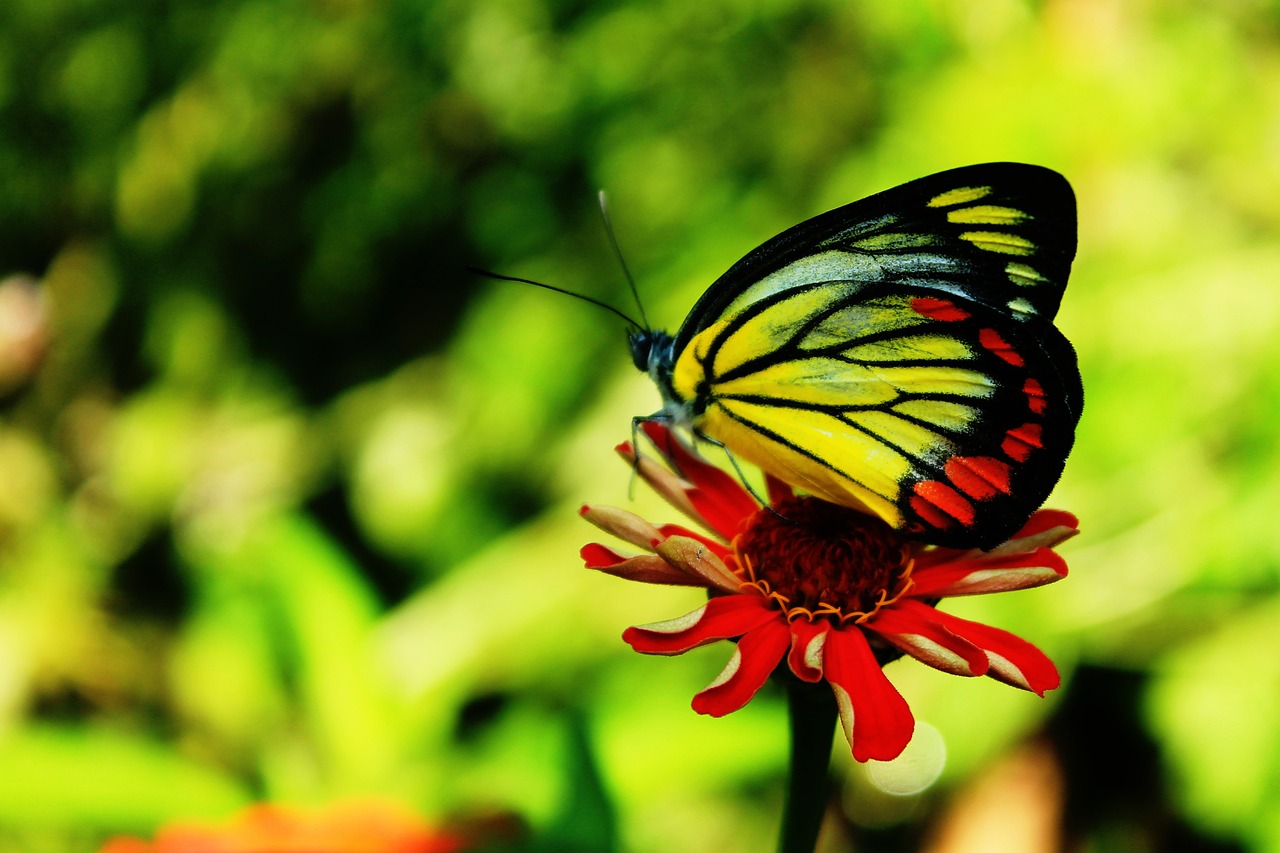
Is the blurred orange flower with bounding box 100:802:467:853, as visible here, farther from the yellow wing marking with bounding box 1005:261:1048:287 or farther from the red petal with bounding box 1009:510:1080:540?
the yellow wing marking with bounding box 1005:261:1048:287

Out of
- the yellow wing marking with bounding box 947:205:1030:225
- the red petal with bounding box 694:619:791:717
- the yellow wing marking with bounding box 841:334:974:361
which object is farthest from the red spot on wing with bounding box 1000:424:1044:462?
the red petal with bounding box 694:619:791:717

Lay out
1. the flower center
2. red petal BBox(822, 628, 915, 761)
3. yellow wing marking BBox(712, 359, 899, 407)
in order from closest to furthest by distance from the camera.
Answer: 1. red petal BBox(822, 628, 915, 761)
2. the flower center
3. yellow wing marking BBox(712, 359, 899, 407)

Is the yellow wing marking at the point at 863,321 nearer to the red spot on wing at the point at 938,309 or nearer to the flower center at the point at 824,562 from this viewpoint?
the red spot on wing at the point at 938,309

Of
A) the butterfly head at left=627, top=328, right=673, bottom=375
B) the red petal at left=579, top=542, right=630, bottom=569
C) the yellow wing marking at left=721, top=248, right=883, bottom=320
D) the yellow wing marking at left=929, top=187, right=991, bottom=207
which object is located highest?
the butterfly head at left=627, top=328, right=673, bottom=375

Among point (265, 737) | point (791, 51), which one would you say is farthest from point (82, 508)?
point (791, 51)

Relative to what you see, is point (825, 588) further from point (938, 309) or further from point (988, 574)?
point (938, 309)

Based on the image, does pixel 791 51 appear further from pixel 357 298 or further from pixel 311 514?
pixel 311 514

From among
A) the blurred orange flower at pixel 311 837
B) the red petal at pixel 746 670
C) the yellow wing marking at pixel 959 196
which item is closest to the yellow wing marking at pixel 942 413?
the yellow wing marking at pixel 959 196
